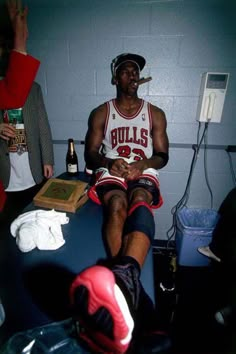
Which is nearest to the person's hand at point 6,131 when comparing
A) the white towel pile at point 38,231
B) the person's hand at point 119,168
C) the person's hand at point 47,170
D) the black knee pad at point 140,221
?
the person's hand at point 47,170

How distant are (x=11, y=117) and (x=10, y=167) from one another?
1.22ft

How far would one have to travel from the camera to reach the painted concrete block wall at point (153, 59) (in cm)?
159

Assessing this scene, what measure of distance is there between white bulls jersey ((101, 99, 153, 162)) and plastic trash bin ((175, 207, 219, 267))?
69 cm

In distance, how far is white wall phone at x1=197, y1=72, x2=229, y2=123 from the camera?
163cm

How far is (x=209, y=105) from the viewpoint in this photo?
5.56 ft

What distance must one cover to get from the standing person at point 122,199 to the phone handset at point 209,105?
1.10 feet

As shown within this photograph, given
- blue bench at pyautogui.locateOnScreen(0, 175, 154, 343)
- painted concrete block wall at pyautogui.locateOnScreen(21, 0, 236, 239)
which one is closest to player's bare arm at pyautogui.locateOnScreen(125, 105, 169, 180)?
painted concrete block wall at pyautogui.locateOnScreen(21, 0, 236, 239)

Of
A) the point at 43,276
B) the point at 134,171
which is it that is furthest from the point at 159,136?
the point at 43,276

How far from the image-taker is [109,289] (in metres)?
0.60

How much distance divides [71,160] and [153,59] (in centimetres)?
110

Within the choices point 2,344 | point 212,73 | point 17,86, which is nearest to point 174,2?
point 212,73

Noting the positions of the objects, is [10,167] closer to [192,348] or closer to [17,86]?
[17,86]

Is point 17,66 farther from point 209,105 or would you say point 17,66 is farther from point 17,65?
point 209,105

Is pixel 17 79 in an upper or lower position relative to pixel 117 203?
upper
